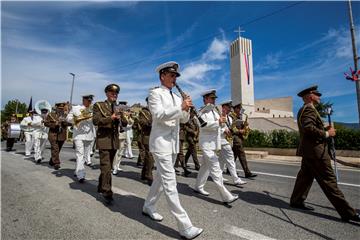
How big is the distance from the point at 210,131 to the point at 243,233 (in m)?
2.29

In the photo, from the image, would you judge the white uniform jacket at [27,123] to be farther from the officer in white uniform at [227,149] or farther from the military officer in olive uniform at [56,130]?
the officer in white uniform at [227,149]

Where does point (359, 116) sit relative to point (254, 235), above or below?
above

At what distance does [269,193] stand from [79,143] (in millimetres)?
4805

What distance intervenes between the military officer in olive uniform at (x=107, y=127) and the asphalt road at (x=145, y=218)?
0.66 m

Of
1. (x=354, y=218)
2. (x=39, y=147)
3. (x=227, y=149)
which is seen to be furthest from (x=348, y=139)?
(x=39, y=147)

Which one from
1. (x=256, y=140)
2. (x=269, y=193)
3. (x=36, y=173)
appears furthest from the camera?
(x=256, y=140)

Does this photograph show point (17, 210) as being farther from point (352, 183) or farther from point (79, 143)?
point (352, 183)

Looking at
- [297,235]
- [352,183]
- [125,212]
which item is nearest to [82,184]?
[125,212]

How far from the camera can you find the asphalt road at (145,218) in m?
3.36

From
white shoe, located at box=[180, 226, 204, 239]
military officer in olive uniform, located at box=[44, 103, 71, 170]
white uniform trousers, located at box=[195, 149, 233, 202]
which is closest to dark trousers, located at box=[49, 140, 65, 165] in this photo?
military officer in olive uniform, located at box=[44, 103, 71, 170]

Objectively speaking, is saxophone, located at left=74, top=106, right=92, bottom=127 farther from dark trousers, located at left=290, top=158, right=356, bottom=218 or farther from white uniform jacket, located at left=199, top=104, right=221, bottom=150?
dark trousers, located at left=290, top=158, right=356, bottom=218

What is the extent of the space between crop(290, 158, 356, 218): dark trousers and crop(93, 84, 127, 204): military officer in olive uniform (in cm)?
337

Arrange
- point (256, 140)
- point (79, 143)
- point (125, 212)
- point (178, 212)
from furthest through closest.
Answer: point (256, 140)
point (79, 143)
point (125, 212)
point (178, 212)

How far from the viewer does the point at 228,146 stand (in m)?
6.41
